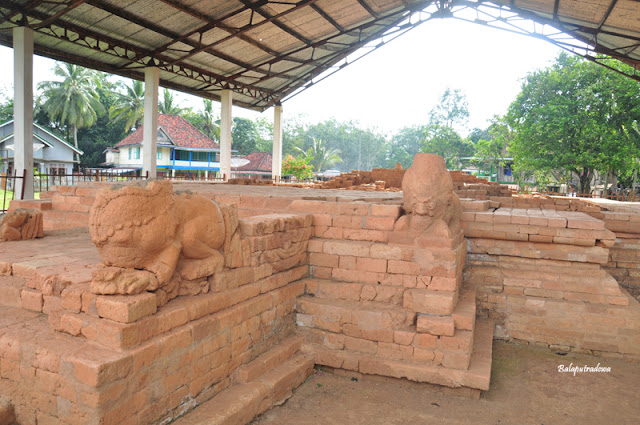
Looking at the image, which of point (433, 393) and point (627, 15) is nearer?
→ point (433, 393)

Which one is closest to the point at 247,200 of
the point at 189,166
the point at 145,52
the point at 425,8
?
the point at 145,52

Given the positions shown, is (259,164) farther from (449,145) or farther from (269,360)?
(269,360)

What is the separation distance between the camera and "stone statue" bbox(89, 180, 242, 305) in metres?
2.89

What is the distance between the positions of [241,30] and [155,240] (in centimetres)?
1166

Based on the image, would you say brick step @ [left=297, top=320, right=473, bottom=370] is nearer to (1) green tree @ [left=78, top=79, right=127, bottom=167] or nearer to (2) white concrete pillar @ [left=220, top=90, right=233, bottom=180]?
(2) white concrete pillar @ [left=220, top=90, right=233, bottom=180]

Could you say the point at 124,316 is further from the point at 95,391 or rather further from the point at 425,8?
the point at 425,8

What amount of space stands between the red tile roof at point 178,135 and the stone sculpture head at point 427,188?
1090 inches

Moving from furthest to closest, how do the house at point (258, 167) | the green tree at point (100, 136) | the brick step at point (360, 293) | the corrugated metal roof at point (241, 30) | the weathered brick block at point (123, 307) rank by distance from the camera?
1. the house at point (258, 167)
2. the green tree at point (100, 136)
3. the corrugated metal roof at point (241, 30)
4. the brick step at point (360, 293)
5. the weathered brick block at point (123, 307)

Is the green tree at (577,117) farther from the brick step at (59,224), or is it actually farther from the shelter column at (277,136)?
the brick step at (59,224)

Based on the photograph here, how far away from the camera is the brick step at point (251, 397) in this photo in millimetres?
3191

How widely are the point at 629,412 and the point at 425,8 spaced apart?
1603 centimetres

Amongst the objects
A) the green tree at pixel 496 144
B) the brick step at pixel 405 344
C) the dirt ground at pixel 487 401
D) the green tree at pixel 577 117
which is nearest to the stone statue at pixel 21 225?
the brick step at pixel 405 344

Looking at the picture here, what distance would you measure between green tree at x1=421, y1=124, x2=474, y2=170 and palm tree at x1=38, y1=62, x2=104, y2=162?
27.9 m

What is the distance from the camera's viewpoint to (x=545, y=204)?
30.5 ft
